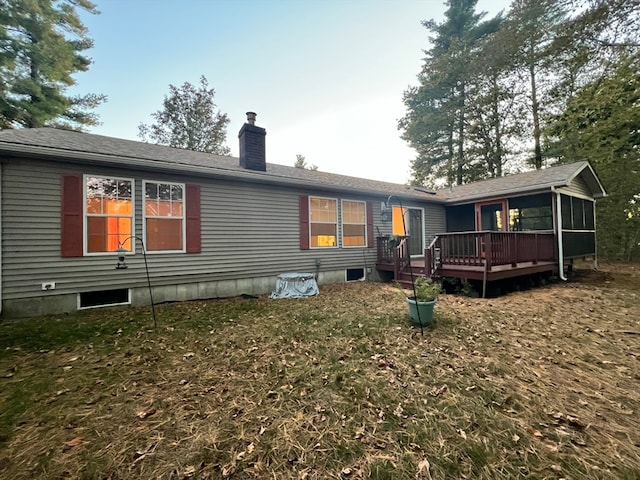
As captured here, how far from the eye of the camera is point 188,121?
2042 cm

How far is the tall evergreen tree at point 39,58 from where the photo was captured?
11219mm

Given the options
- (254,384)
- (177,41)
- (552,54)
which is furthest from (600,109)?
(177,41)

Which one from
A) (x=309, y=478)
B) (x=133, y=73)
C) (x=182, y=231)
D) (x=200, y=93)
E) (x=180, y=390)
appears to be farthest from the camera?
(x=200, y=93)

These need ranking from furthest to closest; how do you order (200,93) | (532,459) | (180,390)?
(200,93)
(180,390)
(532,459)

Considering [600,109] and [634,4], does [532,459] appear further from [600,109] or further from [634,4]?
[600,109]

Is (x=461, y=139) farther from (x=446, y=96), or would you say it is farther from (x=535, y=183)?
(x=535, y=183)

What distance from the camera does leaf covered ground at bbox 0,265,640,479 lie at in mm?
1696

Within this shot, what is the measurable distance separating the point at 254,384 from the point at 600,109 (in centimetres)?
1229

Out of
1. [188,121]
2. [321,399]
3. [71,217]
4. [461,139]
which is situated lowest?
[321,399]

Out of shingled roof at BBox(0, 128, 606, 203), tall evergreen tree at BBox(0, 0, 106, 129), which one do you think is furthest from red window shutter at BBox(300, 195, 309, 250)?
tall evergreen tree at BBox(0, 0, 106, 129)

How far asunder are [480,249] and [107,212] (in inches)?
329

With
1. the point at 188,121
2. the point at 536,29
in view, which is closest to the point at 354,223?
the point at 536,29

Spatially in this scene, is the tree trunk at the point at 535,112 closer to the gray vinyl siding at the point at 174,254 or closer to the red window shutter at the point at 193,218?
the gray vinyl siding at the point at 174,254

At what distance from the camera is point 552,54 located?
24.5ft
